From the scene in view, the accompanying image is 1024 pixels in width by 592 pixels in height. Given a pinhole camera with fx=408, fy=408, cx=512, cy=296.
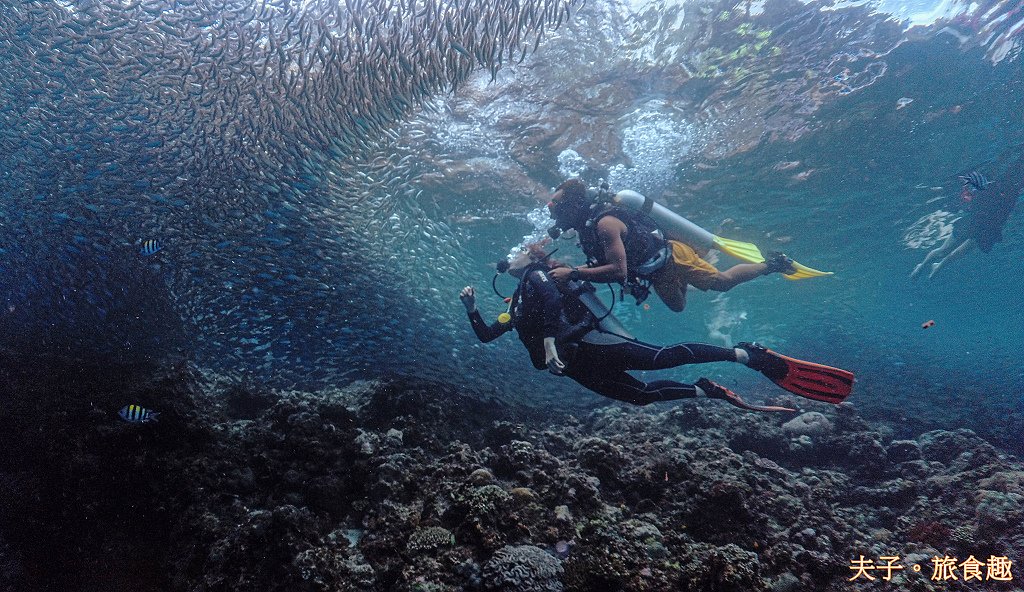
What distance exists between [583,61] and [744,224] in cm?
1458

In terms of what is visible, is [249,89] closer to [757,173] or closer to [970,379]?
[757,173]

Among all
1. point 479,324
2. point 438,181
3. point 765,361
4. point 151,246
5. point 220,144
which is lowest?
point 765,361

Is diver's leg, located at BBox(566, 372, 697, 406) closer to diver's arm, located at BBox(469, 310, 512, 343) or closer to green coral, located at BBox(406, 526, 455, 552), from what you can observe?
diver's arm, located at BBox(469, 310, 512, 343)

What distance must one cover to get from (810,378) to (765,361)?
55 centimetres

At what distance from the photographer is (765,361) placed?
563 centimetres

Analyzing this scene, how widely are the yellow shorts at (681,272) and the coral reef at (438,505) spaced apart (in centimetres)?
264

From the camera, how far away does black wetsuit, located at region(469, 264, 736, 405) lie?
17.3 ft

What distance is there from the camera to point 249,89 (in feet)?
21.9

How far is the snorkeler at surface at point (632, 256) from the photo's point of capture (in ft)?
18.8

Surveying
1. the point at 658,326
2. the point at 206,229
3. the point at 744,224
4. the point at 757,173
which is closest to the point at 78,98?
the point at 206,229

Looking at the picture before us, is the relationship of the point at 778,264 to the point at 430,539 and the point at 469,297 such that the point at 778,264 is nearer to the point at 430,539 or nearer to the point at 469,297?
the point at 469,297

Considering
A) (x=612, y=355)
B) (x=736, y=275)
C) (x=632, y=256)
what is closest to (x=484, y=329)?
(x=612, y=355)

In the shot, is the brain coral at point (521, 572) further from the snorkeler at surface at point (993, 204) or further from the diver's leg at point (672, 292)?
the snorkeler at surface at point (993, 204)

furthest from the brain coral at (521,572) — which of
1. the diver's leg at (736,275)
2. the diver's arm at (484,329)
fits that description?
the diver's leg at (736,275)
